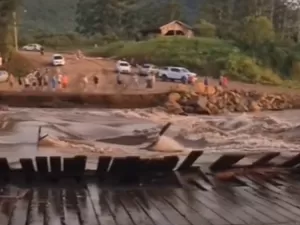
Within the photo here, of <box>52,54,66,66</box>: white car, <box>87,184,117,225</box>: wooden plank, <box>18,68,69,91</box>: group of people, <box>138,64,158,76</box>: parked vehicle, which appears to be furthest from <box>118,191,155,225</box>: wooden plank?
<box>52,54,66,66</box>: white car

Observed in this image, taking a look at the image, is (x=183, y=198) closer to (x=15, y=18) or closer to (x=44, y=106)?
(x=44, y=106)

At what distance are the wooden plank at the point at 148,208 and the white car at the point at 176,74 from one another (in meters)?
43.3

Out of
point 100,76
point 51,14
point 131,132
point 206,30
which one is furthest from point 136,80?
point 51,14

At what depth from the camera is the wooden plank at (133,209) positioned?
4.29 meters

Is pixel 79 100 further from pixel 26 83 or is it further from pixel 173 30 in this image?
pixel 173 30

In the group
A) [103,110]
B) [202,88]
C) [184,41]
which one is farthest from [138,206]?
[184,41]

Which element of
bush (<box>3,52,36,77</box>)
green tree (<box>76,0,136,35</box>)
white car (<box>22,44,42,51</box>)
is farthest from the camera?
green tree (<box>76,0,136,35</box>)

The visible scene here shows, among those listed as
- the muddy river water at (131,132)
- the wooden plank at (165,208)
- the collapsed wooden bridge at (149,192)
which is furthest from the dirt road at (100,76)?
the wooden plank at (165,208)

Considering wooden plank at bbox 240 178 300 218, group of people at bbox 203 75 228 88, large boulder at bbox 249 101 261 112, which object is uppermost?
wooden plank at bbox 240 178 300 218

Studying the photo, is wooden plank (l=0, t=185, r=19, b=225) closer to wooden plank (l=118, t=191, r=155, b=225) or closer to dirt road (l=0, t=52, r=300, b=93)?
wooden plank (l=118, t=191, r=155, b=225)

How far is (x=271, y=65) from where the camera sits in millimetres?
55344

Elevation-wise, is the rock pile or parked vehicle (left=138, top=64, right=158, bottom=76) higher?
parked vehicle (left=138, top=64, right=158, bottom=76)

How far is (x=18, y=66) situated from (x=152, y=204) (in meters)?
47.3

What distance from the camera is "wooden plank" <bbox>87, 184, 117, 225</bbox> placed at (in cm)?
436
